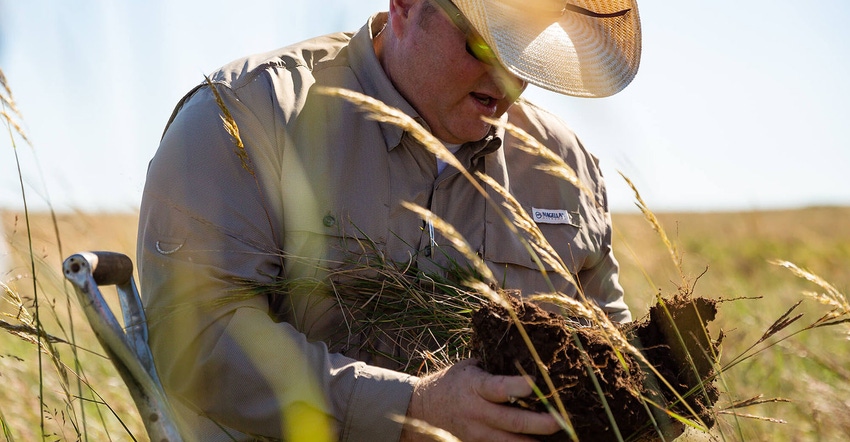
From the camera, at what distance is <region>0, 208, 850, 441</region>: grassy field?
249cm

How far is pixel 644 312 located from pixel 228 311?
9.01 feet

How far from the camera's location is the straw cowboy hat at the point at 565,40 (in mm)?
2748

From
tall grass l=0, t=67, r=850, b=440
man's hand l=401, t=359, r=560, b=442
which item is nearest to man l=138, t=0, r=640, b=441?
man's hand l=401, t=359, r=560, b=442

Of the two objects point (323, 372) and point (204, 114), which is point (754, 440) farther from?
point (204, 114)

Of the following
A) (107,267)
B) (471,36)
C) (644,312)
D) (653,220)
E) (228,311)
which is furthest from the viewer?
(644,312)

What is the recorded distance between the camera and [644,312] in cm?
457

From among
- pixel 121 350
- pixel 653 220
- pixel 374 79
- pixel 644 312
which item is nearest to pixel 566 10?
pixel 374 79

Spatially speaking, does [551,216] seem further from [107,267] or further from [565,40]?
[107,267]

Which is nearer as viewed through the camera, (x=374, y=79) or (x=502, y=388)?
(x=502, y=388)

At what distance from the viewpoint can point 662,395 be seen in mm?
2160

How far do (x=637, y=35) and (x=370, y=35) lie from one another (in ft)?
3.37

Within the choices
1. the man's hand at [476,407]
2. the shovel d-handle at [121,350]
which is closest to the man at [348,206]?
the man's hand at [476,407]

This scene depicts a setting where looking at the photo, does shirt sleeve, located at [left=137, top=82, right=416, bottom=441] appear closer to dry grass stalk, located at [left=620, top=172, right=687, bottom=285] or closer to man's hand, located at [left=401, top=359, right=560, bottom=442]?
man's hand, located at [left=401, top=359, right=560, bottom=442]

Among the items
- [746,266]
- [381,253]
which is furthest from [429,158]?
[746,266]
